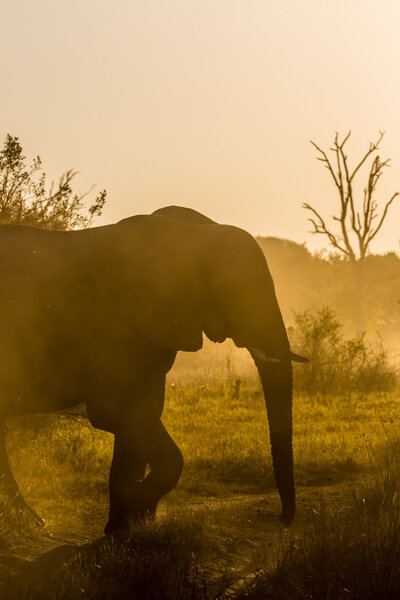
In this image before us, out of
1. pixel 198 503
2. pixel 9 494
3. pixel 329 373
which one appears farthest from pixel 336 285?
pixel 9 494

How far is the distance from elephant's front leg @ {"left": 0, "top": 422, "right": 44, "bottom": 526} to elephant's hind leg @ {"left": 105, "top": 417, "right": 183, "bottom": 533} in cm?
87

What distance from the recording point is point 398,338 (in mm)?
44562

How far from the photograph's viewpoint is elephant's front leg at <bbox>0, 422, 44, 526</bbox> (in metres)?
7.22

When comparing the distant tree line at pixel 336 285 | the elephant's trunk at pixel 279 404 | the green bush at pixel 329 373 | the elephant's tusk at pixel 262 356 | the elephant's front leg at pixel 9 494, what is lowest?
the elephant's front leg at pixel 9 494

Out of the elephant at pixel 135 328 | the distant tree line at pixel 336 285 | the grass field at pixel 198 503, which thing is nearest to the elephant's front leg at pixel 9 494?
the grass field at pixel 198 503

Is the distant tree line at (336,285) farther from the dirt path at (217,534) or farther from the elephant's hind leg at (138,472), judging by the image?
the elephant's hind leg at (138,472)

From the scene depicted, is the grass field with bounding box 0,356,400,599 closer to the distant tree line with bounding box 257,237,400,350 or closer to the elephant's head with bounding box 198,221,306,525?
the elephant's head with bounding box 198,221,306,525

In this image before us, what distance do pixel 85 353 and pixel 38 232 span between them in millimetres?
1335

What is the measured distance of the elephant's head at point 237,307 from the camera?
6.81 m

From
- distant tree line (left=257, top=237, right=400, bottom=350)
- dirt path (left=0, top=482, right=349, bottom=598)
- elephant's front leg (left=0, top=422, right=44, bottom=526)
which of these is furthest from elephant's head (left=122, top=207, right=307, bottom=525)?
distant tree line (left=257, top=237, right=400, bottom=350)

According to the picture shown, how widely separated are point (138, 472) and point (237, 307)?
151 centimetres

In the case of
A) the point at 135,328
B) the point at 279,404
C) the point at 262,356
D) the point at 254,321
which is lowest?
the point at 279,404

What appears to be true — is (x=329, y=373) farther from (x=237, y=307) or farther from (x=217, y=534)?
(x=237, y=307)

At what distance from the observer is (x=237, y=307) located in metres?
6.90
